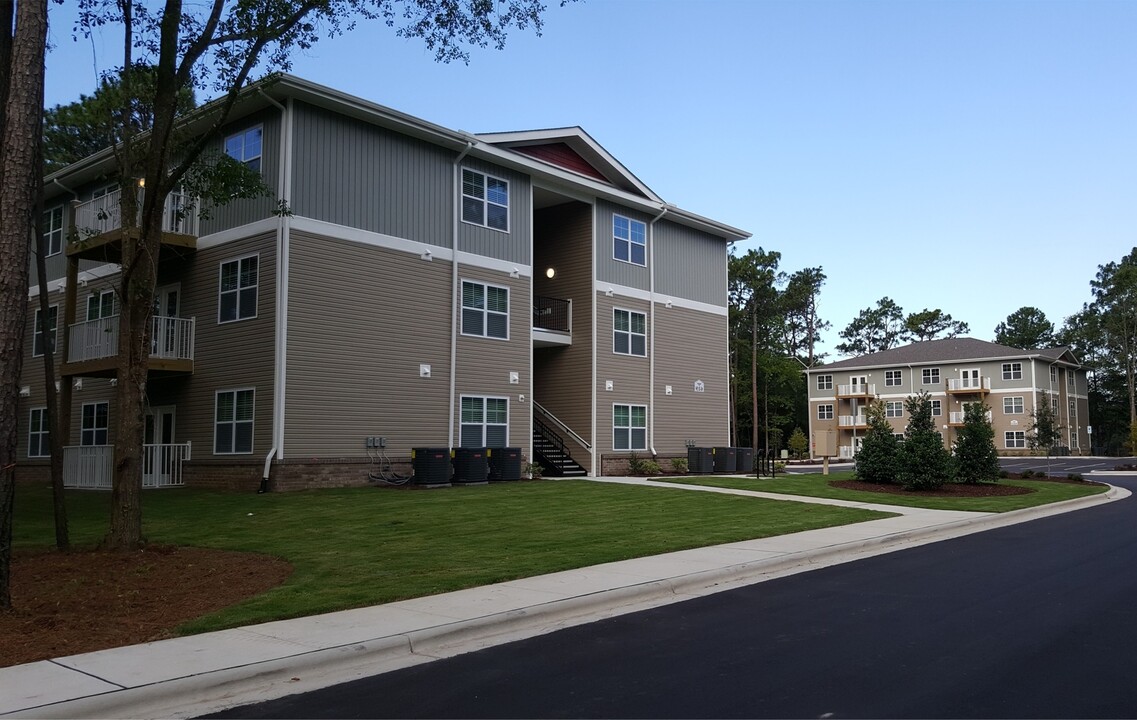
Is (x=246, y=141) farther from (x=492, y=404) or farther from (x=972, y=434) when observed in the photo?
(x=972, y=434)

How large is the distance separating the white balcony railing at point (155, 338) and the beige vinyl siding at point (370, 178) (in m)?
5.02

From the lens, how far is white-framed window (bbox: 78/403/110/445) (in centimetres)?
2634

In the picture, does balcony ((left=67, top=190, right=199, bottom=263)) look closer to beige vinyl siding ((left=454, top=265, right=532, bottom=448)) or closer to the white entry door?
the white entry door

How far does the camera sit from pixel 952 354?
73750 mm

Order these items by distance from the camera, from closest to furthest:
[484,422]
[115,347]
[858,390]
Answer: [115,347] < [484,422] < [858,390]

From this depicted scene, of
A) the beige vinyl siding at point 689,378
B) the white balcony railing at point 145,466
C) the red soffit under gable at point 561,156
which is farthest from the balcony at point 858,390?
the white balcony railing at point 145,466

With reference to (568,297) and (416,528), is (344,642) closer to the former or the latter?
(416,528)

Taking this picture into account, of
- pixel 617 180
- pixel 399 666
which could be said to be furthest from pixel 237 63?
pixel 617 180

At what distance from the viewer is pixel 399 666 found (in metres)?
6.95

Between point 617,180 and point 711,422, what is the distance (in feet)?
31.8

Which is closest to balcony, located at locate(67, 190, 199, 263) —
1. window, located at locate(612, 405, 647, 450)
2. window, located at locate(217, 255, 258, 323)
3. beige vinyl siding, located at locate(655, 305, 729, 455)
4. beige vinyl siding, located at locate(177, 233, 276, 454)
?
beige vinyl siding, located at locate(177, 233, 276, 454)

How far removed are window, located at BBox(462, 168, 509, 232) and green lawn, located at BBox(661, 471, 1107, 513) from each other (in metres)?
9.22

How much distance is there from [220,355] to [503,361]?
310 inches

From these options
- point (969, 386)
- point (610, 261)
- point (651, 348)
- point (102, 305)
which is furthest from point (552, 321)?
point (969, 386)
